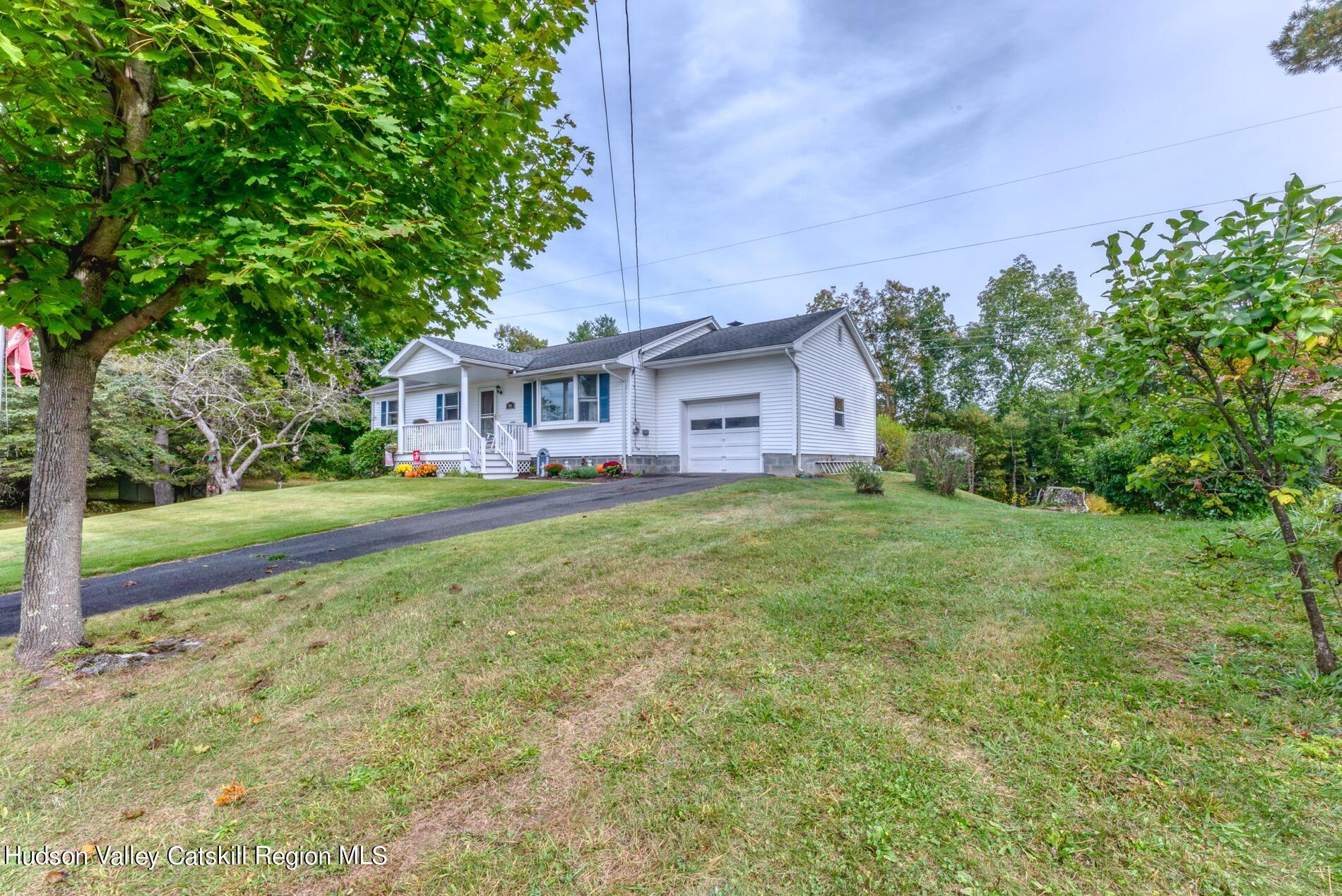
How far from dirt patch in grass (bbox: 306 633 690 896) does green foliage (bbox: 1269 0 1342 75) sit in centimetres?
1266

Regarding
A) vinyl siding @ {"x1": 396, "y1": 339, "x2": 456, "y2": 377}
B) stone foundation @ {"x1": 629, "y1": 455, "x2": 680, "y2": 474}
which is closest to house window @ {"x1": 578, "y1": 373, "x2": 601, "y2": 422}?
stone foundation @ {"x1": 629, "y1": 455, "x2": 680, "y2": 474}

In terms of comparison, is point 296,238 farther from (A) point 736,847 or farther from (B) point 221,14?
(A) point 736,847

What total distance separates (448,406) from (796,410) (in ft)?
44.2

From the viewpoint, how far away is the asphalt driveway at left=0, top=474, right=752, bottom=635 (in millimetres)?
5457

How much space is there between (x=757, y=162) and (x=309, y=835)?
58.4ft

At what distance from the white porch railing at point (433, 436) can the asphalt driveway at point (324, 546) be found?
23.3 ft

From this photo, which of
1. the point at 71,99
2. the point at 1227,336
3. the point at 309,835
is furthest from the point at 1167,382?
the point at 71,99

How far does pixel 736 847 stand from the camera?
170cm

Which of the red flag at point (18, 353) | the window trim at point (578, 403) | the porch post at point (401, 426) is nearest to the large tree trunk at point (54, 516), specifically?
the red flag at point (18, 353)

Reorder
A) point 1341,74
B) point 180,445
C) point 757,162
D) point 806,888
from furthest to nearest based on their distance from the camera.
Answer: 1. point 180,445
2. point 757,162
3. point 1341,74
4. point 806,888

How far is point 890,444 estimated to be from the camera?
22.3 meters

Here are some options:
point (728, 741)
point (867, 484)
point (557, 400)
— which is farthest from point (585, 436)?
point (728, 741)

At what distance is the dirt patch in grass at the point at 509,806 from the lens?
1.74 m

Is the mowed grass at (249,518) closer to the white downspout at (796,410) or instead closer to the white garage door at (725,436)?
the white garage door at (725,436)
